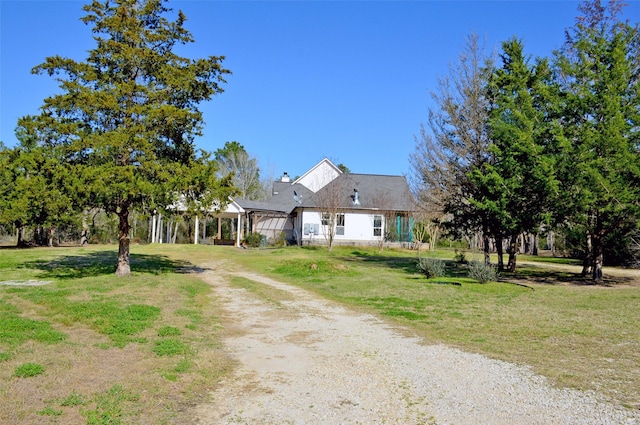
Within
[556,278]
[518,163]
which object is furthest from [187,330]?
[556,278]

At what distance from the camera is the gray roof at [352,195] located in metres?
38.9

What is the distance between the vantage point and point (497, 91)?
73.5 feet

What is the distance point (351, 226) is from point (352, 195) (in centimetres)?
264

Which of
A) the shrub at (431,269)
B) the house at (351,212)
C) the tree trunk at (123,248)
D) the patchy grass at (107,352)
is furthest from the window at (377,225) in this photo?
the patchy grass at (107,352)

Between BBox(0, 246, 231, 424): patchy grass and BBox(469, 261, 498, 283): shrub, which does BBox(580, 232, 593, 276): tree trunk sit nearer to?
BBox(469, 261, 498, 283): shrub

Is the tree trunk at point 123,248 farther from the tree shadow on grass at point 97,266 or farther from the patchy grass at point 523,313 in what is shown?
the patchy grass at point 523,313

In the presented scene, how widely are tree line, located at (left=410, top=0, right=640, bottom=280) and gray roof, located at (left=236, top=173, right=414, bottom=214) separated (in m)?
15.3

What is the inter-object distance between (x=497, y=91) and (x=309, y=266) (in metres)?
10.9

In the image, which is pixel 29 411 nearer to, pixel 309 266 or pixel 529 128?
pixel 309 266

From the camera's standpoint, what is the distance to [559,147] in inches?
732

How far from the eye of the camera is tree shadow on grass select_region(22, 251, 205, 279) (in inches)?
717

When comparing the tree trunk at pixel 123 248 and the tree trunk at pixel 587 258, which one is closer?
the tree trunk at pixel 123 248

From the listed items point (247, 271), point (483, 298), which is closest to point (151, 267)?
point (247, 271)

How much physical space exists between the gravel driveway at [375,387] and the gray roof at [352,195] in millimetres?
27757
